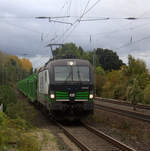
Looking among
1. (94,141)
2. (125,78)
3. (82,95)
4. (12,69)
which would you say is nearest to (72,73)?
(82,95)

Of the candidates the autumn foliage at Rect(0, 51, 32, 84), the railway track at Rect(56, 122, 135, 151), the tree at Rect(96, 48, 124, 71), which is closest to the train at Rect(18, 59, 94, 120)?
the railway track at Rect(56, 122, 135, 151)

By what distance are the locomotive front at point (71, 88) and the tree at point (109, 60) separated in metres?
62.2

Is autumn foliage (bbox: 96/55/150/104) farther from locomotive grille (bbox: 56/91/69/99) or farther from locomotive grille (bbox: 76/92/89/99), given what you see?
locomotive grille (bbox: 56/91/69/99)

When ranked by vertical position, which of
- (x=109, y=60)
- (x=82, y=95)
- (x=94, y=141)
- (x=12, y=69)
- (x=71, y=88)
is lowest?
(x=94, y=141)

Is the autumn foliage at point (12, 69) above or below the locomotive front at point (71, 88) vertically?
above

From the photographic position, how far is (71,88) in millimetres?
12703

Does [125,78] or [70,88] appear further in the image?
[125,78]

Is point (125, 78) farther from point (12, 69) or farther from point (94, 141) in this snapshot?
point (12, 69)

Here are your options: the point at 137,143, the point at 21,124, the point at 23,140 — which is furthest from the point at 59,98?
the point at 23,140

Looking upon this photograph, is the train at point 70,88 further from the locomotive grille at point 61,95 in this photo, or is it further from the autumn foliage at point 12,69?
the autumn foliage at point 12,69

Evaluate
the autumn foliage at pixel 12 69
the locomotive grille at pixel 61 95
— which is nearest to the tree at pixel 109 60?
the autumn foliage at pixel 12 69

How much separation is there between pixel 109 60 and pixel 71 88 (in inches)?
2521

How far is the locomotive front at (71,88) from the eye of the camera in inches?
494

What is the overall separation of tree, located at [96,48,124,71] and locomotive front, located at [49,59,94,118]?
6220 centimetres
